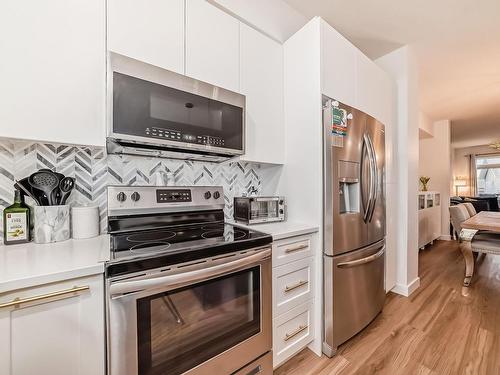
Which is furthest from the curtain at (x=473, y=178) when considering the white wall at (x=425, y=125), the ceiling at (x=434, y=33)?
the ceiling at (x=434, y=33)

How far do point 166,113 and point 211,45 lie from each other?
623 mm

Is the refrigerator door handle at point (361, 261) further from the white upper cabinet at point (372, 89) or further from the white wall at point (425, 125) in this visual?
the white wall at point (425, 125)

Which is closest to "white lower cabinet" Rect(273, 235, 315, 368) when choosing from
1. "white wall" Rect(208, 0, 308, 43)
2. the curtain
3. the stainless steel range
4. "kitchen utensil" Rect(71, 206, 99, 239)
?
the stainless steel range

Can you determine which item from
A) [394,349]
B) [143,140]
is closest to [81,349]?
[143,140]

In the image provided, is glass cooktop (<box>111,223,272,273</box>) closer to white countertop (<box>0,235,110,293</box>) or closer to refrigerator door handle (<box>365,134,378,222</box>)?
white countertop (<box>0,235,110,293</box>)

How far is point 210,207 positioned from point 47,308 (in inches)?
39.2

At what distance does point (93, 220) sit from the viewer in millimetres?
1233

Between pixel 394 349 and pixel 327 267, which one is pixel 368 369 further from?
pixel 327 267

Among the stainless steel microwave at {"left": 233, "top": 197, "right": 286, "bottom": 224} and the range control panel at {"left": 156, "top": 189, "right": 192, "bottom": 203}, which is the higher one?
the range control panel at {"left": 156, "top": 189, "right": 192, "bottom": 203}

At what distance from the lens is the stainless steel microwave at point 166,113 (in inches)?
40.8

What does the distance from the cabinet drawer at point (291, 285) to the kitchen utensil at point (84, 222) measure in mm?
1060

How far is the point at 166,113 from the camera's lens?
1170 millimetres

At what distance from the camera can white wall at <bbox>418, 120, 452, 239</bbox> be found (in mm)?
4988

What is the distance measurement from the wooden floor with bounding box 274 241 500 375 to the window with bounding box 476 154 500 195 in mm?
7534
